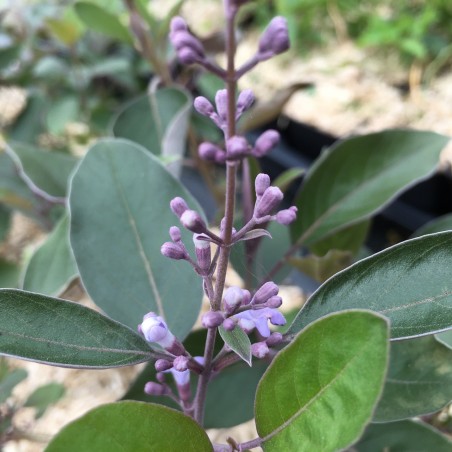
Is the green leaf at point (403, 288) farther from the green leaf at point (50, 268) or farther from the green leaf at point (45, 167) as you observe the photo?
the green leaf at point (45, 167)

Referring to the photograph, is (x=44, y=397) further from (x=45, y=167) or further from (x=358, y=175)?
(x=358, y=175)

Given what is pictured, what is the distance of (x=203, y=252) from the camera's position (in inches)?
17.3

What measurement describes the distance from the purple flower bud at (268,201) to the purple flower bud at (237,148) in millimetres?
49

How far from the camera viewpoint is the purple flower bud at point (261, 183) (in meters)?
0.43

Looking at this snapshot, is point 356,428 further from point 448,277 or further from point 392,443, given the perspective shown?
point 392,443

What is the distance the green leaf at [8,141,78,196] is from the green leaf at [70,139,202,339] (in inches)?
11.9

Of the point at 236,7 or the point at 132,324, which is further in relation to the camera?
the point at 132,324

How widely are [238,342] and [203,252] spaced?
3.0 inches

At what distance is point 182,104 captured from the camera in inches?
39.9

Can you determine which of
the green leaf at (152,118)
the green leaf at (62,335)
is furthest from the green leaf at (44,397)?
the green leaf at (62,335)

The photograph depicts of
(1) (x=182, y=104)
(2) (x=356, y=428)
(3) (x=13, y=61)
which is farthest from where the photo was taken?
(3) (x=13, y=61)

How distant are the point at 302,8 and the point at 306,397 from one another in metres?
1.95

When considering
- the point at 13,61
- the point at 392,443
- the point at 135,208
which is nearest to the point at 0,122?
the point at 13,61

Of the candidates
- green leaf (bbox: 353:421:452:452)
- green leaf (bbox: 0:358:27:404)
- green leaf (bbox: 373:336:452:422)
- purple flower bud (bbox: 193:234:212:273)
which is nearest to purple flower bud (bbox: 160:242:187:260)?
purple flower bud (bbox: 193:234:212:273)
